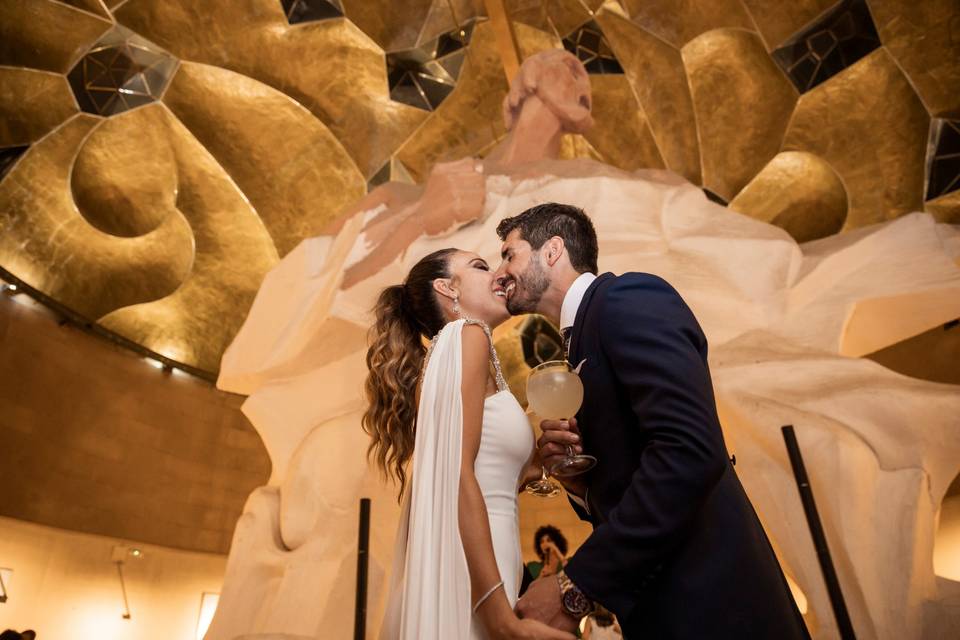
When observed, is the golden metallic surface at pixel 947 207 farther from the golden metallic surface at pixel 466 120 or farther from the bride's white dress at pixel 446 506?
the bride's white dress at pixel 446 506

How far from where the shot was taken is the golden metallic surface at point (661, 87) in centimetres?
976

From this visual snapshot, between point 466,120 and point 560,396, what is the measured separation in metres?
9.85

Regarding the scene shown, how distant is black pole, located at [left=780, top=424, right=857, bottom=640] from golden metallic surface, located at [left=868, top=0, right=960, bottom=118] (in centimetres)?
647

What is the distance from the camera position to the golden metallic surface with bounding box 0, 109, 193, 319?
8523 mm

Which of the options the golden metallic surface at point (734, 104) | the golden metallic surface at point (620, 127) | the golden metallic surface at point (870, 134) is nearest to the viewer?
the golden metallic surface at point (870, 134)

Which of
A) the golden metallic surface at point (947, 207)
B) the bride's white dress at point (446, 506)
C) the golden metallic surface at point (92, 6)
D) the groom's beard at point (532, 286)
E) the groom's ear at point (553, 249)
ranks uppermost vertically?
the golden metallic surface at point (92, 6)

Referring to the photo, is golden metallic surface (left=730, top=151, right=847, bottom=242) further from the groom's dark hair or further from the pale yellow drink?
the pale yellow drink

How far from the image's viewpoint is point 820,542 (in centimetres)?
357

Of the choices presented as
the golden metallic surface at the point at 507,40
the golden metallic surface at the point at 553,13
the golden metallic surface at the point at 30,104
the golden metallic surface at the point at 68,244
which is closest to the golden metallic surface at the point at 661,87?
the golden metallic surface at the point at 553,13

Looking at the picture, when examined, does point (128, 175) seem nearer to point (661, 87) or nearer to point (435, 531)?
point (661, 87)

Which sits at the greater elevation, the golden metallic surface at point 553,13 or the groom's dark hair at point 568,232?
the golden metallic surface at point 553,13

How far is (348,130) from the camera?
10.7m

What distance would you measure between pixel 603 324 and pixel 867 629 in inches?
121

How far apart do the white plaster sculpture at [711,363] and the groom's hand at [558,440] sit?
2.78m
